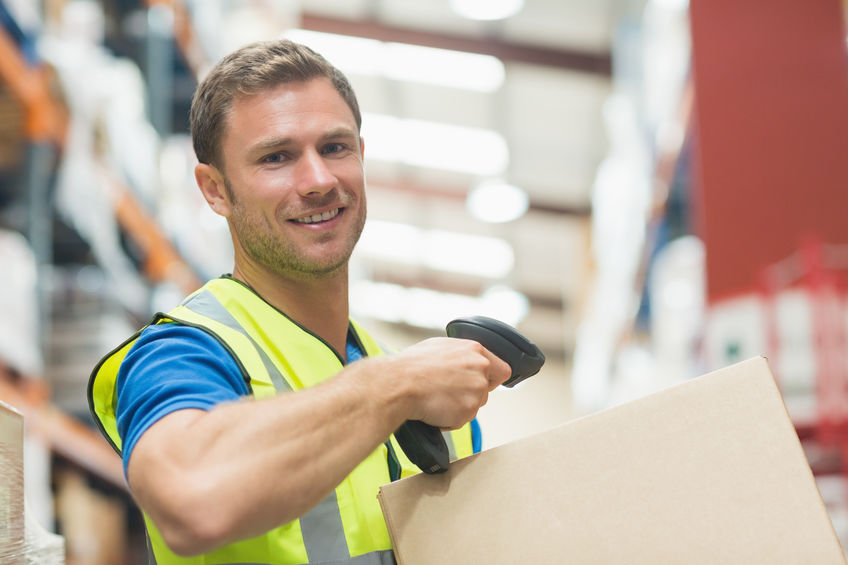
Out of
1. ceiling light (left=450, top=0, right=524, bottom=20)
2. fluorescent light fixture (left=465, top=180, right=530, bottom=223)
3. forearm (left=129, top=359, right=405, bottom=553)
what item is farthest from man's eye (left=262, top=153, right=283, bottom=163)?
fluorescent light fixture (left=465, top=180, right=530, bottom=223)

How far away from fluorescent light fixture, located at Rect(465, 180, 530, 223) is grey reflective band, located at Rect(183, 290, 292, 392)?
12466mm

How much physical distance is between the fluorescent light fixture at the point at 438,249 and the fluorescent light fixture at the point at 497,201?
5.47ft

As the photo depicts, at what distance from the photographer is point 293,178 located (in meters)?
1.43

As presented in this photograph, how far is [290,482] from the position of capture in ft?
3.42

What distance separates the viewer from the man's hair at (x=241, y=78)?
1.46 m

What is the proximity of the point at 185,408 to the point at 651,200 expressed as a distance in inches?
267

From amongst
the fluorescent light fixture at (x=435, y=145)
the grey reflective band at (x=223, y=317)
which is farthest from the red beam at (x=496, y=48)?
the grey reflective band at (x=223, y=317)

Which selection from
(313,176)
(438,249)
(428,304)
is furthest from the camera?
(428,304)

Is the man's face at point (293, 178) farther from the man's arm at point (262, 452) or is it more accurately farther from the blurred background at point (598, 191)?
the blurred background at point (598, 191)

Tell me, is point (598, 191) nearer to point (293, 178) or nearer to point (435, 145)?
point (435, 145)

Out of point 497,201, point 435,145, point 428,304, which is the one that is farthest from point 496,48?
point 428,304

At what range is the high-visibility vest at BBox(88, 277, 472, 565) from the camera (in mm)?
1192

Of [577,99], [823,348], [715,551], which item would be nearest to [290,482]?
[715,551]

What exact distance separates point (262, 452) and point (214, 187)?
0.60 metres
